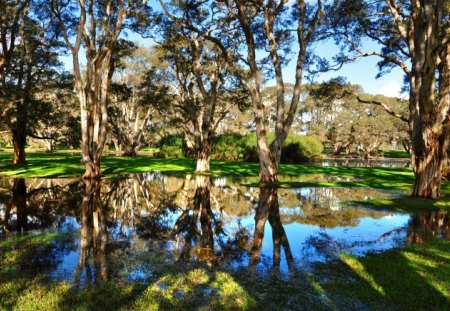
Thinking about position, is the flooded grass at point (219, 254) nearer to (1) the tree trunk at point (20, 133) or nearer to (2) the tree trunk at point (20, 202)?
(2) the tree trunk at point (20, 202)

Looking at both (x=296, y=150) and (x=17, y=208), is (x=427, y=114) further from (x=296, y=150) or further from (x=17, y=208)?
(x=296, y=150)

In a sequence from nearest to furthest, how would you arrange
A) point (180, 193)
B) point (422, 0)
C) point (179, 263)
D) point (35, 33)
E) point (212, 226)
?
point (179, 263), point (212, 226), point (422, 0), point (180, 193), point (35, 33)

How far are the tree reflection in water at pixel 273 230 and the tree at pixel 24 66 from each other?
20620 millimetres

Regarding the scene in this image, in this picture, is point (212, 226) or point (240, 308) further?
point (212, 226)

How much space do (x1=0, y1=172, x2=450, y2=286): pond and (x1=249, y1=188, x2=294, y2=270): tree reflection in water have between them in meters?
0.02

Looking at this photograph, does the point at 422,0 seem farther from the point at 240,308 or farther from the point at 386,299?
the point at 240,308

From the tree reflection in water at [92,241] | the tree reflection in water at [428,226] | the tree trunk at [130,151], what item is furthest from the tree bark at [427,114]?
the tree trunk at [130,151]

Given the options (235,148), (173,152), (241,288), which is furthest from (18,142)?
(241,288)

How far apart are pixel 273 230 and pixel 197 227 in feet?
7.36

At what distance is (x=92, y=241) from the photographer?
9.02 m

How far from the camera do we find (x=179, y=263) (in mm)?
7465

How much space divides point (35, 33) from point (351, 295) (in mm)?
31138

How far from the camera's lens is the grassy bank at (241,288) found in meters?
5.50

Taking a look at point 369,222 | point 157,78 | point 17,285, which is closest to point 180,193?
point 369,222
